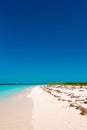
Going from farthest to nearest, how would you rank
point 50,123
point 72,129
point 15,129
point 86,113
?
point 86,113, point 50,123, point 15,129, point 72,129

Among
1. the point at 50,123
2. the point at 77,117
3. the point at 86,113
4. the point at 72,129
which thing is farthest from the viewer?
the point at 86,113

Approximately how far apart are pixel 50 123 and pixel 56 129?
1.18m

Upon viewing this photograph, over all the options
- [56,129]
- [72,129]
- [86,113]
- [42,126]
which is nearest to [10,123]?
[42,126]

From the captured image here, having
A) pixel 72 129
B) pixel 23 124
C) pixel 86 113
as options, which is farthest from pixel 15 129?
pixel 86 113

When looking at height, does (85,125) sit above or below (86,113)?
below

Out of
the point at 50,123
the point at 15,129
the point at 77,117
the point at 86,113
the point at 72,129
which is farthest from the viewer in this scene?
the point at 86,113

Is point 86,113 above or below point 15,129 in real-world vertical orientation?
above

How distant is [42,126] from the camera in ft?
27.4

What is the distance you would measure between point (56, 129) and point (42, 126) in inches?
34.8

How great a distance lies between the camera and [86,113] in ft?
33.7

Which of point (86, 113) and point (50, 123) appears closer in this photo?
point (50, 123)

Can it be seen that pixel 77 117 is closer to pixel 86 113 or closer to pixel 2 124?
pixel 86 113

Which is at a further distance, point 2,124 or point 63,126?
point 2,124

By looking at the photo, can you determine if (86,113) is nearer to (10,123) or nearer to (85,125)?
(85,125)
